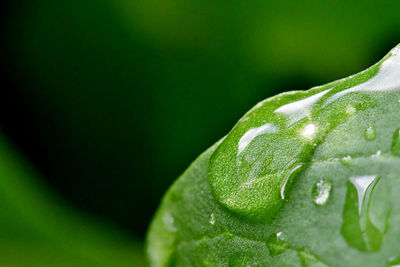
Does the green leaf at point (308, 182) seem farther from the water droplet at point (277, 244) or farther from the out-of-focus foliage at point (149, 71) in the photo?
the out-of-focus foliage at point (149, 71)

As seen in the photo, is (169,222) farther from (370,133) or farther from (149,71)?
(149,71)

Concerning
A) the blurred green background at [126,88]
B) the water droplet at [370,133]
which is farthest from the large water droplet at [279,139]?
the blurred green background at [126,88]

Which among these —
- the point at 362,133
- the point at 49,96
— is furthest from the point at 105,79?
the point at 362,133

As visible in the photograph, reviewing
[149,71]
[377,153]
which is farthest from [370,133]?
[149,71]

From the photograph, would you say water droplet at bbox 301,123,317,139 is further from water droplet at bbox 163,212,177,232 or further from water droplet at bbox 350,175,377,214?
water droplet at bbox 163,212,177,232

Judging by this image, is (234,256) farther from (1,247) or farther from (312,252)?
(1,247)

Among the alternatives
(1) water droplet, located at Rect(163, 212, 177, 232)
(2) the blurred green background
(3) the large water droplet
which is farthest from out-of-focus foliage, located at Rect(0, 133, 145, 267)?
(3) the large water droplet
